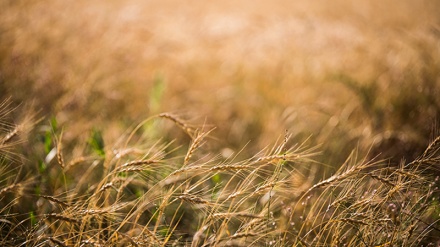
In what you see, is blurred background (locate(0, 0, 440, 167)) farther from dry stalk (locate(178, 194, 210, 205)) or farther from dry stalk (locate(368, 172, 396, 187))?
dry stalk (locate(368, 172, 396, 187))

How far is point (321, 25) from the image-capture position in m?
3.50

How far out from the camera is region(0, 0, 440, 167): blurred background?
237 cm

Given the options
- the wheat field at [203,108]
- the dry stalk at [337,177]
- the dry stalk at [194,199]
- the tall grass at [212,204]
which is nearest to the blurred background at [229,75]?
the wheat field at [203,108]

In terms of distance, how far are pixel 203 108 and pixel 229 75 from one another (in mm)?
868

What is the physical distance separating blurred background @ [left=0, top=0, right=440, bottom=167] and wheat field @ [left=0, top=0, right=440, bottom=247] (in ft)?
0.05

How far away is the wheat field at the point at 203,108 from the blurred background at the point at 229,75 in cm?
1

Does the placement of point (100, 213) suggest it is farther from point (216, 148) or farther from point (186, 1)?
point (186, 1)

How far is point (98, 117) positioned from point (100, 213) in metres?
1.44

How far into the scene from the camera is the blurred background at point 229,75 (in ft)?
7.77

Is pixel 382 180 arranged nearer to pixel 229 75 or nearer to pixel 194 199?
pixel 194 199

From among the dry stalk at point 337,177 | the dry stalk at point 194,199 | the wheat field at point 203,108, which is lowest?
the wheat field at point 203,108

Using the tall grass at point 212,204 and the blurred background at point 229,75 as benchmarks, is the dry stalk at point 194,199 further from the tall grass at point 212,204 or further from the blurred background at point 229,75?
the blurred background at point 229,75

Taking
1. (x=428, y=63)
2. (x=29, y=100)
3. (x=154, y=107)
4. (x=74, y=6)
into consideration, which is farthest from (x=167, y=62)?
(x=428, y=63)

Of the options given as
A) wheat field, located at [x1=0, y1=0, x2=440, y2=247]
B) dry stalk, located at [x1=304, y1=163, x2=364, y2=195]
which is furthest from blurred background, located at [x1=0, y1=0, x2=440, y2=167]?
dry stalk, located at [x1=304, y1=163, x2=364, y2=195]
